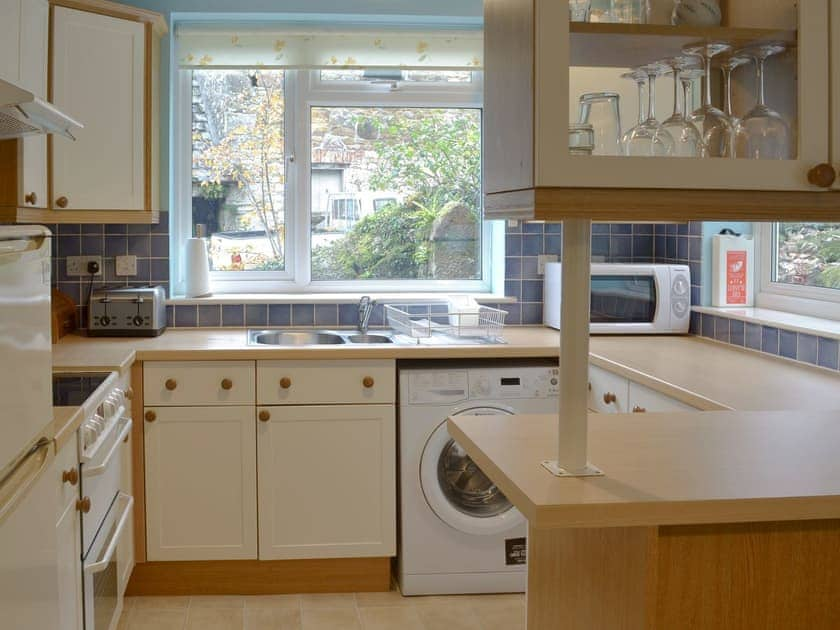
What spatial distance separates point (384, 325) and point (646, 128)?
279 centimetres

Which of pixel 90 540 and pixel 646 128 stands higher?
pixel 646 128

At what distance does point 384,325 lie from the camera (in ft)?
13.7

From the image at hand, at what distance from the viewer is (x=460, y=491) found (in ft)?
12.1

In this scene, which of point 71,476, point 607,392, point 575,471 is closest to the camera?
point 575,471

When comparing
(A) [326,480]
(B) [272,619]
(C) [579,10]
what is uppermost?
(C) [579,10]

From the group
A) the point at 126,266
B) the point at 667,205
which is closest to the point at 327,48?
the point at 126,266

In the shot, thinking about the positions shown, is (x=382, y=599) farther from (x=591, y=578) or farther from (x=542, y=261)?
(x=591, y=578)

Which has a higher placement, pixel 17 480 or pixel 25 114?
pixel 25 114

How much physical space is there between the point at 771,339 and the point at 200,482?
80.7 inches

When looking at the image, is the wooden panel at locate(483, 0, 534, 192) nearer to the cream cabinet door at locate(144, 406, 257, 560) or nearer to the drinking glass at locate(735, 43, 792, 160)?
the drinking glass at locate(735, 43, 792, 160)

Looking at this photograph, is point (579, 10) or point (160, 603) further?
point (160, 603)

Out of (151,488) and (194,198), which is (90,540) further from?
(194,198)

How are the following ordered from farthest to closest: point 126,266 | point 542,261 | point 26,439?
point 542,261 < point 126,266 < point 26,439

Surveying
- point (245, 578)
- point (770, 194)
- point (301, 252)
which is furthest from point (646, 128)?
point (301, 252)
